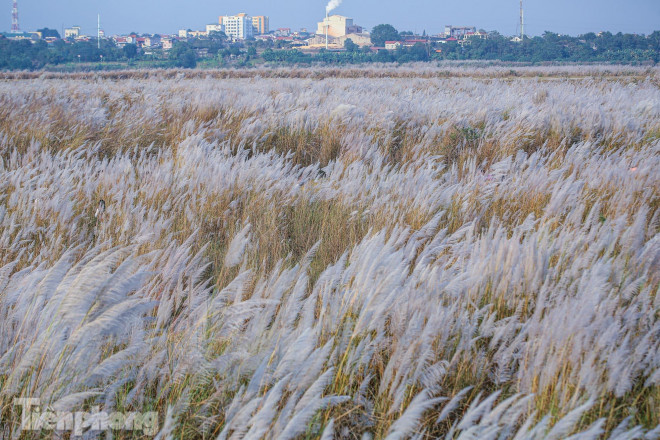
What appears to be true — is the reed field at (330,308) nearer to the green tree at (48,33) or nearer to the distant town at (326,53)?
the distant town at (326,53)

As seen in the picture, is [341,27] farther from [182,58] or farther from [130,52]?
[182,58]

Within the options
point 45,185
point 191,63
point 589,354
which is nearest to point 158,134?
point 45,185

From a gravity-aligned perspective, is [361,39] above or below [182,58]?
above

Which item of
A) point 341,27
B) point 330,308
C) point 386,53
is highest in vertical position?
point 341,27

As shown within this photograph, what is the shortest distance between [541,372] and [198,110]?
6.54 metres

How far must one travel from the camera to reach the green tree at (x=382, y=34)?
401 ft

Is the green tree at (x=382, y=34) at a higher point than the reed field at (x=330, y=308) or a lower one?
higher

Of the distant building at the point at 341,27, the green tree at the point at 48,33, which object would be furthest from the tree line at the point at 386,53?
the green tree at the point at 48,33

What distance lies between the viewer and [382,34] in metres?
126

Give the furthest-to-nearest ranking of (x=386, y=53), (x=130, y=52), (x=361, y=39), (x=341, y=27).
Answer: (x=341, y=27) → (x=361, y=39) → (x=386, y=53) → (x=130, y=52)

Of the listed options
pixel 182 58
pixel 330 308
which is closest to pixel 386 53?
pixel 182 58

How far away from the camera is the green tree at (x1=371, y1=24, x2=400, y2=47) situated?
122 m

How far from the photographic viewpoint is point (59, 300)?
156 cm

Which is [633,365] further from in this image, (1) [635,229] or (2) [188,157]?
(2) [188,157]
